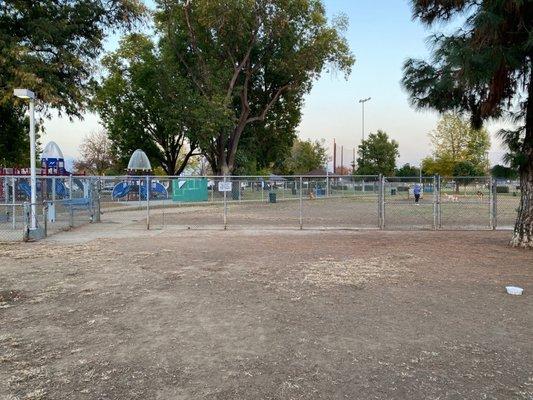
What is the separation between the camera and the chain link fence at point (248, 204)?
1595 centimetres

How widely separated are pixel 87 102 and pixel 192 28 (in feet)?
48.7

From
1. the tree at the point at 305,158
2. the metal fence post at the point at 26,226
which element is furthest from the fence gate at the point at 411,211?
the tree at the point at 305,158

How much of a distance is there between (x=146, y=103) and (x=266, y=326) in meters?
41.2

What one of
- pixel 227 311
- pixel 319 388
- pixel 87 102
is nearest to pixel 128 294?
pixel 227 311

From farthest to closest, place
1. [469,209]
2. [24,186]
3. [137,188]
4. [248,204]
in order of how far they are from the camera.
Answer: [137,188]
[248,204]
[469,209]
[24,186]

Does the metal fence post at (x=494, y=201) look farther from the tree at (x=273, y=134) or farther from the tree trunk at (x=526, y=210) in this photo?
the tree at (x=273, y=134)

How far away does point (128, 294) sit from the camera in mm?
6809

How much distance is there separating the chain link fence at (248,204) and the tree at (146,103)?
5.45m

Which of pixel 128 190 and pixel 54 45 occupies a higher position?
pixel 54 45

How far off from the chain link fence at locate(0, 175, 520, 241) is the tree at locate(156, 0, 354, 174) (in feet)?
21.1

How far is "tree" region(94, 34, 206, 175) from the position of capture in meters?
34.8

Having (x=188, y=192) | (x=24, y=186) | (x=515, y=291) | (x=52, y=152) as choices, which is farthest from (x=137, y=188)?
(x=515, y=291)

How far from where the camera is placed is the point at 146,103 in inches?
1704

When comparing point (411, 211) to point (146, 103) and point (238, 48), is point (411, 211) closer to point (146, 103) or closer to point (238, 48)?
point (238, 48)
